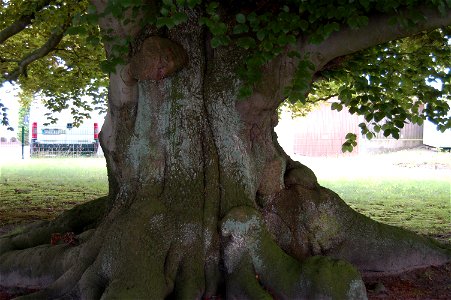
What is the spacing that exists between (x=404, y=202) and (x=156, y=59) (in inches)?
356

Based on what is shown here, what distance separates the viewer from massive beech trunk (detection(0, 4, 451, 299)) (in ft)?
13.1

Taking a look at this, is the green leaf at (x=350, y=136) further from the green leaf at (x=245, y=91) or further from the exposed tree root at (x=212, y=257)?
the green leaf at (x=245, y=91)

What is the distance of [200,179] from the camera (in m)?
4.36

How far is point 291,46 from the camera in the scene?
4.36 m

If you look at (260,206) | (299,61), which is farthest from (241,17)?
(260,206)

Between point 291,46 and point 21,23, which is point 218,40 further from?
point 21,23

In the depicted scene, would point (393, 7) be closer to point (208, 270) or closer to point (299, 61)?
point (299, 61)

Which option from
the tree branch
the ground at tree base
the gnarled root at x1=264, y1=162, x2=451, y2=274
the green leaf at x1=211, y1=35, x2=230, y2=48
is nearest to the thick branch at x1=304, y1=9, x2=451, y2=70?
the green leaf at x1=211, y1=35, x2=230, y2=48

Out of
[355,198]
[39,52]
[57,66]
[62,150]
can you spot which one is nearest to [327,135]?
[62,150]

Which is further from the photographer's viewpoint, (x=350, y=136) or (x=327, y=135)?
(x=327, y=135)

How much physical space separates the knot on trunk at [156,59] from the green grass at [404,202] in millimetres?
4906

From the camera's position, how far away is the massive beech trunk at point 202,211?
3984 millimetres

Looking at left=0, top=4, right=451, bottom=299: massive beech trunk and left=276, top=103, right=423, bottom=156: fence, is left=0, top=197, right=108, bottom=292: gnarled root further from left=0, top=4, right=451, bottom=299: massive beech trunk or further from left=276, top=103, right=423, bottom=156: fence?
left=276, top=103, right=423, bottom=156: fence

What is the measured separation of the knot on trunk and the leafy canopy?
0.15 meters
